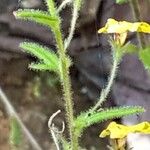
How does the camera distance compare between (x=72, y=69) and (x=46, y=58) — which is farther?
(x=72, y=69)

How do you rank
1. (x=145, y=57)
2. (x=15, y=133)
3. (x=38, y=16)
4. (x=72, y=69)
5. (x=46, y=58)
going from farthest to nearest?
1. (x=72, y=69)
2. (x=15, y=133)
3. (x=145, y=57)
4. (x=46, y=58)
5. (x=38, y=16)

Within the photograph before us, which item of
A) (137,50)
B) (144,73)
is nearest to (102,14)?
(144,73)

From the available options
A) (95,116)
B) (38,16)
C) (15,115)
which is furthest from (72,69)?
(38,16)

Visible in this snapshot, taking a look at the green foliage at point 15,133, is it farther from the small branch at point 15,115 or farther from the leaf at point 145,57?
the leaf at point 145,57

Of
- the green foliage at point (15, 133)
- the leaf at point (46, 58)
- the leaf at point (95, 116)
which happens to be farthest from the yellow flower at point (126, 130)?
the green foliage at point (15, 133)

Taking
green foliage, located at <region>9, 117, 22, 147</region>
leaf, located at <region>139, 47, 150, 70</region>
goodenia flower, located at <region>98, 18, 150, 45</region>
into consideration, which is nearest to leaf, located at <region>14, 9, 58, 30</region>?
goodenia flower, located at <region>98, 18, 150, 45</region>

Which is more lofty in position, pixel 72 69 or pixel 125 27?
pixel 125 27

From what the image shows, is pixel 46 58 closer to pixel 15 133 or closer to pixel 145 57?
pixel 145 57

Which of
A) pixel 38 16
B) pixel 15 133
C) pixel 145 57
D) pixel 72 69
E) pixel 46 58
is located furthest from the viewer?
pixel 72 69
